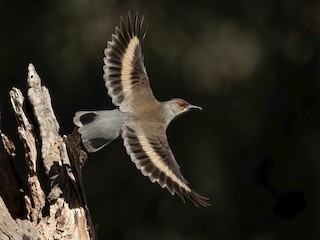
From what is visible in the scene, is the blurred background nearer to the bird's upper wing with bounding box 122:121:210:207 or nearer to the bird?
the bird

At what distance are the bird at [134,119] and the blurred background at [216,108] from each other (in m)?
1.85

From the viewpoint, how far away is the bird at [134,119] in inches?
161

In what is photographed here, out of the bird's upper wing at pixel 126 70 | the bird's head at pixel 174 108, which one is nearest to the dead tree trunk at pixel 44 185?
the bird's upper wing at pixel 126 70

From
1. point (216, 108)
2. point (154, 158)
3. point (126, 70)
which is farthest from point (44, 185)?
point (216, 108)

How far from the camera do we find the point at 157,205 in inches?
254

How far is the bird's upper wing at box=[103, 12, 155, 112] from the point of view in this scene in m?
4.37

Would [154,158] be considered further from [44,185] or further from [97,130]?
[44,185]

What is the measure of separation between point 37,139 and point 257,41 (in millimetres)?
2722

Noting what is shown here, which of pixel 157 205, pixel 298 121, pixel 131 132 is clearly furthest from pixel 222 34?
pixel 131 132

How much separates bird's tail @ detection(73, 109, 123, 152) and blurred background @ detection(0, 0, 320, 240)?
7.05 ft

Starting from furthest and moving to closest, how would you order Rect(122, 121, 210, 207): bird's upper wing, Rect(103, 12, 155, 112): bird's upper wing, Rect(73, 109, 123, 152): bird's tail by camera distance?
Rect(103, 12, 155, 112): bird's upper wing
Rect(73, 109, 123, 152): bird's tail
Rect(122, 121, 210, 207): bird's upper wing

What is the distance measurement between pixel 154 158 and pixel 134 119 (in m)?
0.22

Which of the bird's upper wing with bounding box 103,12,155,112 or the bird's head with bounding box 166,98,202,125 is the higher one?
the bird's upper wing with bounding box 103,12,155,112

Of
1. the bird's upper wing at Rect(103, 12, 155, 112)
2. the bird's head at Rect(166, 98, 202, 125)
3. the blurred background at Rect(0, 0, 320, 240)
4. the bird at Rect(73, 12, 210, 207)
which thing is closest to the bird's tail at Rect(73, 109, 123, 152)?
the bird at Rect(73, 12, 210, 207)
